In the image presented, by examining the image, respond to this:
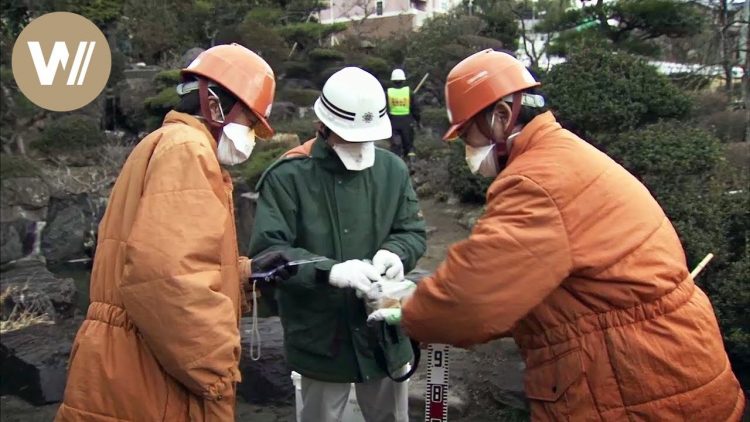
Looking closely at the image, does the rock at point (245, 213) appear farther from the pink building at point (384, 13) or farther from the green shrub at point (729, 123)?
the pink building at point (384, 13)

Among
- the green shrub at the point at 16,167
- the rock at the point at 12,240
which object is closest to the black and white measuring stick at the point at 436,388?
the rock at the point at 12,240

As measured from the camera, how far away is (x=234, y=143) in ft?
8.12

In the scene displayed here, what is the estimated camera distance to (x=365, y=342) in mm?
3037

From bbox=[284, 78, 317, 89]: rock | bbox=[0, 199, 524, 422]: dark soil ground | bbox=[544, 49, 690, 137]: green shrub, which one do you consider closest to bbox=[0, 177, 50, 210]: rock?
bbox=[0, 199, 524, 422]: dark soil ground

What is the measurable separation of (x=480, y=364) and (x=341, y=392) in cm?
216

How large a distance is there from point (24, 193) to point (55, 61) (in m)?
4.25

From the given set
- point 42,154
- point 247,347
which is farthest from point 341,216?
point 42,154

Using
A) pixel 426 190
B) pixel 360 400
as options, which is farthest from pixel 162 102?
pixel 360 400

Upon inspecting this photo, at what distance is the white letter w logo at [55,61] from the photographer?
844cm

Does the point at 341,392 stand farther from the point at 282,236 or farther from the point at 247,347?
the point at 247,347

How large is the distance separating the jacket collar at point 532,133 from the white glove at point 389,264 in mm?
841

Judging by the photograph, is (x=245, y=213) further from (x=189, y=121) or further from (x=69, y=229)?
(x=189, y=121)

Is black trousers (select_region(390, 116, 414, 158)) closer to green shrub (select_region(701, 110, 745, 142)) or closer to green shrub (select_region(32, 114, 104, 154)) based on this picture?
green shrub (select_region(701, 110, 745, 142))

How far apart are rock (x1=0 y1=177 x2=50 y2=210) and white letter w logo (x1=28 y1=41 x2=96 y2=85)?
3283 millimetres
